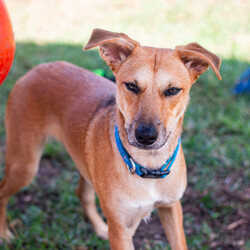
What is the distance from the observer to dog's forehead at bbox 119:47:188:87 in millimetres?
2660

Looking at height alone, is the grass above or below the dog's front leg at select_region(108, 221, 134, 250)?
below

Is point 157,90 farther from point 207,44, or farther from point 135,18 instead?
point 135,18

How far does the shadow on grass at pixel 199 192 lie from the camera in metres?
3.77

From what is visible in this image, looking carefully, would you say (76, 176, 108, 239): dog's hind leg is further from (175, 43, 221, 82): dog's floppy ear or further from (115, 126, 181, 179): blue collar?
(175, 43, 221, 82): dog's floppy ear

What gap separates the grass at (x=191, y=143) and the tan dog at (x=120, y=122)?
0.65 metres

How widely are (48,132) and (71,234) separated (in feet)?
3.51

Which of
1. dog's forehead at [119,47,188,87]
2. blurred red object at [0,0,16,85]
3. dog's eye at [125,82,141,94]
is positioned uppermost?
blurred red object at [0,0,16,85]

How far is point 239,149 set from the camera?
493 cm

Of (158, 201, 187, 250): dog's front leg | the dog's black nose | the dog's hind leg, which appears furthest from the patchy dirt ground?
the dog's black nose

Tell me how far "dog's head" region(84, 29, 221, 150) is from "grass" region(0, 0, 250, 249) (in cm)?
Answer: 155

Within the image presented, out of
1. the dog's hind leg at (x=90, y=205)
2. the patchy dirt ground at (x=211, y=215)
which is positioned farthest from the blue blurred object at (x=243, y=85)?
the dog's hind leg at (x=90, y=205)

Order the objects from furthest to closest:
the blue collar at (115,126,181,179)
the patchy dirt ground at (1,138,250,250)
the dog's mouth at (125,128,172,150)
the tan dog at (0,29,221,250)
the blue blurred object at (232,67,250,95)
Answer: the blue blurred object at (232,67,250,95), the patchy dirt ground at (1,138,250,250), the blue collar at (115,126,181,179), the tan dog at (0,29,221,250), the dog's mouth at (125,128,172,150)

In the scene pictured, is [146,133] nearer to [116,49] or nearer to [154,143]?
[154,143]

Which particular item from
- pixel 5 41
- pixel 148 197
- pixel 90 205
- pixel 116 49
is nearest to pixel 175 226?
pixel 148 197
